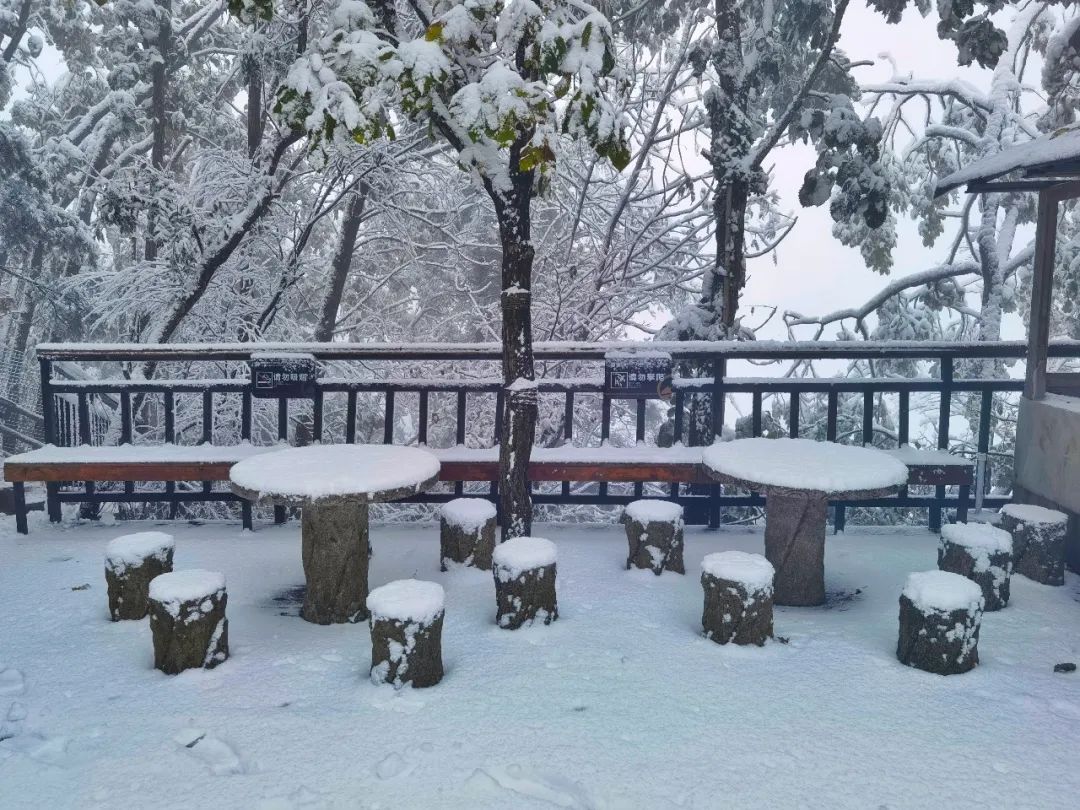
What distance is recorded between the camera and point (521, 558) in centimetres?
412

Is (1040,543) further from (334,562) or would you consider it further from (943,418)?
(334,562)

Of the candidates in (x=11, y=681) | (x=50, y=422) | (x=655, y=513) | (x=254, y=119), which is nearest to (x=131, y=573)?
(x=11, y=681)

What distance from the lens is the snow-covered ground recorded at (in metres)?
2.85

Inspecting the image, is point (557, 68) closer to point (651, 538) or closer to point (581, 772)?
point (651, 538)

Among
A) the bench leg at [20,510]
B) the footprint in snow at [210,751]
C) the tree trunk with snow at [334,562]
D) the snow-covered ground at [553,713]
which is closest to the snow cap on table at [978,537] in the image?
the snow-covered ground at [553,713]

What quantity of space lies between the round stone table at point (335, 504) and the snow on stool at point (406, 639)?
1.96 feet

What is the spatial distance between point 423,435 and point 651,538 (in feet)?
7.40

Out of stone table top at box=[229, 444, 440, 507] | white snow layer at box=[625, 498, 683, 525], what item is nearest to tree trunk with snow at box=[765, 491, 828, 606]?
white snow layer at box=[625, 498, 683, 525]

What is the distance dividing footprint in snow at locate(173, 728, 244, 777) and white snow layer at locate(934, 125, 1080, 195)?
494 centimetres

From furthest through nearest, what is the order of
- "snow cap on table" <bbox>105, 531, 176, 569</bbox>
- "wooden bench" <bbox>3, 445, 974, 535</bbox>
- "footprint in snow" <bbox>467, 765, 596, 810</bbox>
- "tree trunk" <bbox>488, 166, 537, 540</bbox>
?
"wooden bench" <bbox>3, 445, 974, 535</bbox>
"tree trunk" <bbox>488, 166, 537, 540</bbox>
"snow cap on table" <bbox>105, 531, 176, 569</bbox>
"footprint in snow" <bbox>467, 765, 596, 810</bbox>

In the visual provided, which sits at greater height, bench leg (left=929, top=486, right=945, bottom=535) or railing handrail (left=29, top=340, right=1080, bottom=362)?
railing handrail (left=29, top=340, right=1080, bottom=362)

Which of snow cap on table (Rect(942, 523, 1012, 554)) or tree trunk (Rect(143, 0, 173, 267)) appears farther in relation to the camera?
tree trunk (Rect(143, 0, 173, 267))

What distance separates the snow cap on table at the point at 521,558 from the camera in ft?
13.5

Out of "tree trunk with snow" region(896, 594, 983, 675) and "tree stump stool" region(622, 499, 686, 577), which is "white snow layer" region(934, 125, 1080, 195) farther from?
"tree stump stool" region(622, 499, 686, 577)
